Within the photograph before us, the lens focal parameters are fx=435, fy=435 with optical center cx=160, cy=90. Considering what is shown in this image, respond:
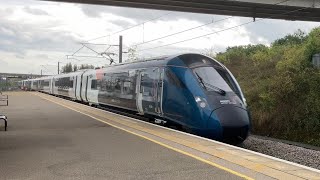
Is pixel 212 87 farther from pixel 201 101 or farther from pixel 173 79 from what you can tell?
pixel 173 79

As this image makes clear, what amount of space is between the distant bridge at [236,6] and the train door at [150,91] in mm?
8236

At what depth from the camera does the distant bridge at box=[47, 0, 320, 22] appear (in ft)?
84.9

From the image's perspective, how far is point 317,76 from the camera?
952 inches

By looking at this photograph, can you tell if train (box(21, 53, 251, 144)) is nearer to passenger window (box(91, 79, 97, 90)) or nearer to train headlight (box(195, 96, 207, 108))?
train headlight (box(195, 96, 207, 108))

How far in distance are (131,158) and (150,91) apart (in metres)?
8.56

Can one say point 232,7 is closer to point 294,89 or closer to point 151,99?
point 294,89

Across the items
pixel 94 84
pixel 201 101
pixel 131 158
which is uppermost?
pixel 94 84

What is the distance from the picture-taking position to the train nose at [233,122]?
14117 millimetres

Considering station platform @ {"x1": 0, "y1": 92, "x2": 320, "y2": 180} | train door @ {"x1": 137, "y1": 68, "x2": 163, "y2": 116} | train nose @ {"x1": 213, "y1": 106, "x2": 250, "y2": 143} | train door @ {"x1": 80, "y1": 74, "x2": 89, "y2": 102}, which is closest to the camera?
station platform @ {"x1": 0, "y1": 92, "x2": 320, "y2": 180}

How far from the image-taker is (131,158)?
930cm

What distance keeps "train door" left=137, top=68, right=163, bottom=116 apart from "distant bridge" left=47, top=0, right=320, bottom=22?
8236mm

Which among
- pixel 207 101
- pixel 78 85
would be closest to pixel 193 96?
pixel 207 101

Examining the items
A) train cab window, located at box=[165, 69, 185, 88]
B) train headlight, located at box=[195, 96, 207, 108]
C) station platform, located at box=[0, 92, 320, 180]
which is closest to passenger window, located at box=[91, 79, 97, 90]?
train cab window, located at box=[165, 69, 185, 88]

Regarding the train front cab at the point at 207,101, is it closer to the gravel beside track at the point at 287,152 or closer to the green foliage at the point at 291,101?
the gravel beside track at the point at 287,152
